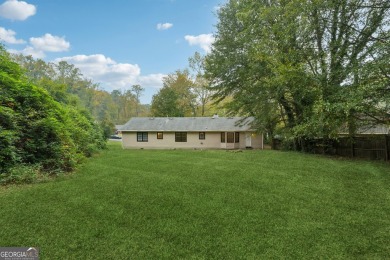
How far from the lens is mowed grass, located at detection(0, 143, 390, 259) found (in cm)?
402

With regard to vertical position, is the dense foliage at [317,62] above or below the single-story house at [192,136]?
above

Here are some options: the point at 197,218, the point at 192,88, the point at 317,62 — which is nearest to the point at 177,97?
the point at 192,88

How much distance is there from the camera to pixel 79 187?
7.29 metres

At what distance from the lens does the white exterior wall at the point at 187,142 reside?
78.6ft

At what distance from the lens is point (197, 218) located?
5277 mm

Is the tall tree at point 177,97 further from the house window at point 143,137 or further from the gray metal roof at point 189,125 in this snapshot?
the house window at point 143,137

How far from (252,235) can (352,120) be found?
1076cm

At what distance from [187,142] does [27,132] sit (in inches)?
642

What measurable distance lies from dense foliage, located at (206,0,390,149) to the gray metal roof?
359cm

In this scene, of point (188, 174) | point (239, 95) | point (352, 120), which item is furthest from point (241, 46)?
point (188, 174)

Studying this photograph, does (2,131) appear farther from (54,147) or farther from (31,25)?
(31,25)

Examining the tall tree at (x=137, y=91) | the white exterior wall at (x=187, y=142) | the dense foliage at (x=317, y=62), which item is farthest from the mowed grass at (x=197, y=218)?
the tall tree at (x=137, y=91)

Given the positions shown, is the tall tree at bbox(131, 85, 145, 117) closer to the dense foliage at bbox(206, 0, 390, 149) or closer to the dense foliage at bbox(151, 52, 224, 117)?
the dense foliage at bbox(151, 52, 224, 117)

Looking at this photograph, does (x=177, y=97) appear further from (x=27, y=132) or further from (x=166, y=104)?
(x=27, y=132)
